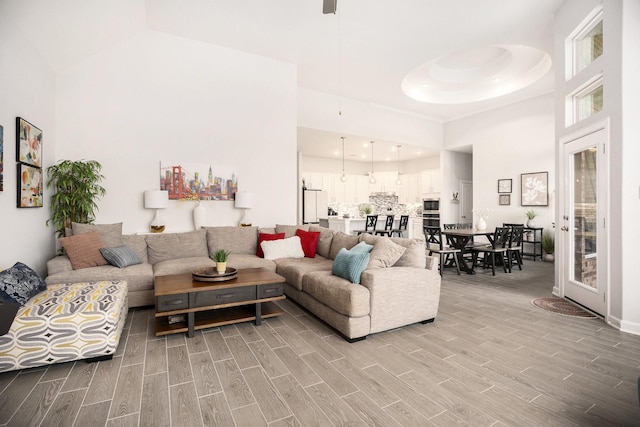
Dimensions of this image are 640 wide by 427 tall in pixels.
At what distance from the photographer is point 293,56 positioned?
18.6 feet

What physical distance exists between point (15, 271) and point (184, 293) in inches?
52.8

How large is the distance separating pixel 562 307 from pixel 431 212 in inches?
237

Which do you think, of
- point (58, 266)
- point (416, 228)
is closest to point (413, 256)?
point (58, 266)

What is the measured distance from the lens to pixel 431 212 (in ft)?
32.1

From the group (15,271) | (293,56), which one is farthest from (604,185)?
(15,271)

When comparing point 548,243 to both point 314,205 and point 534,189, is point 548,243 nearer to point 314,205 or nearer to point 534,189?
point 534,189

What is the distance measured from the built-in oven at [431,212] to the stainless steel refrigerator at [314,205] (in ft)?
10.1

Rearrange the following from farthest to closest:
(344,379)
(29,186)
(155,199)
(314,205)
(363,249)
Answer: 1. (314,205)
2. (155,199)
3. (29,186)
4. (363,249)
5. (344,379)

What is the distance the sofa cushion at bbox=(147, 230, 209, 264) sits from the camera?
444cm

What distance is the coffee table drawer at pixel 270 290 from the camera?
3324 mm

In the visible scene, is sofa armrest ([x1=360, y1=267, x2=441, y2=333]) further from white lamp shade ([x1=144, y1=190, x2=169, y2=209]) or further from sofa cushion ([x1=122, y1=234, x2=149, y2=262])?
white lamp shade ([x1=144, y1=190, x2=169, y2=209])

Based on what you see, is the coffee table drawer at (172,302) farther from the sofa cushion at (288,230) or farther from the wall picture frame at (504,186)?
the wall picture frame at (504,186)

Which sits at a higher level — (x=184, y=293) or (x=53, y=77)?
(x=53, y=77)

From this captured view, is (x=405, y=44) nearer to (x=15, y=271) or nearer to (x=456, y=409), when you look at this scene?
(x=456, y=409)
